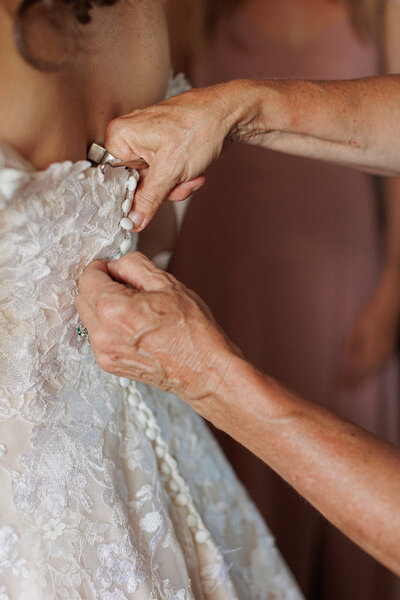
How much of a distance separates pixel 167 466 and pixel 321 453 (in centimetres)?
30

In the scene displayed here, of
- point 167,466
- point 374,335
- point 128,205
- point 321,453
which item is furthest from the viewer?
point 374,335

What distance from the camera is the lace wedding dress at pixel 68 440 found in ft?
1.70

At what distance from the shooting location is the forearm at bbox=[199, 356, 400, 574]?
1.54 feet

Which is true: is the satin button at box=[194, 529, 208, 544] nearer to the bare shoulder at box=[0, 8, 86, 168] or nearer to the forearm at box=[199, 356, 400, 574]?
the forearm at box=[199, 356, 400, 574]

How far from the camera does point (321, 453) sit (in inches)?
19.3

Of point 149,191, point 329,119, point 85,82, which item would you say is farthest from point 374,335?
point 85,82

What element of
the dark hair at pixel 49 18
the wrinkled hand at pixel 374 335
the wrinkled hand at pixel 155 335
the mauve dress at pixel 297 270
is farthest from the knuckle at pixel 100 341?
the wrinkled hand at pixel 374 335

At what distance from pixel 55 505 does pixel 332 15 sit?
1.32 meters

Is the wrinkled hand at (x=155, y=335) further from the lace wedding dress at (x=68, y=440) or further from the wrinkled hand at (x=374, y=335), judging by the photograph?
the wrinkled hand at (x=374, y=335)

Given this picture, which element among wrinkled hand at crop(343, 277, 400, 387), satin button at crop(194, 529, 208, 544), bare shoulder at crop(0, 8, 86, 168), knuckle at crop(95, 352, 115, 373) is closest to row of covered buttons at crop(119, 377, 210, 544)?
satin button at crop(194, 529, 208, 544)

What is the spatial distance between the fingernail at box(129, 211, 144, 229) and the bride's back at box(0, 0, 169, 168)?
0.30ft

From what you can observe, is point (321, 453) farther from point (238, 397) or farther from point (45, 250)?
point (45, 250)

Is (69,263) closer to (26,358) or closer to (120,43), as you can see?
(26,358)

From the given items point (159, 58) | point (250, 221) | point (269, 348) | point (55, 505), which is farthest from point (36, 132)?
point (269, 348)
